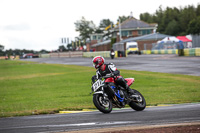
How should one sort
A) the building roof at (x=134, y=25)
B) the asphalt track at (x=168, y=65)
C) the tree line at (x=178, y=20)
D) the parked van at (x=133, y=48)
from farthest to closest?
the tree line at (x=178, y=20) → the building roof at (x=134, y=25) → the parked van at (x=133, y=48) → the asphalt track at (x=168, y=65)

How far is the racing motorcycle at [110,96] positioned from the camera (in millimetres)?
9287

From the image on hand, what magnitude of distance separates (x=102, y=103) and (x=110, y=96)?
0.35m

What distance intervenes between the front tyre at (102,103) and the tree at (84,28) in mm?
172987

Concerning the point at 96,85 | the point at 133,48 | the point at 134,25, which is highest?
the point at 134,25

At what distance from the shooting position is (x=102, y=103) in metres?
9.34

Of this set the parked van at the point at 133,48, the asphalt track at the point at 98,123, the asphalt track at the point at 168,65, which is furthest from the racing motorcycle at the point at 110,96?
the parked van at the point at 133,48

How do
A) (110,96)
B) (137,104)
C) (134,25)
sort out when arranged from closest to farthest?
(110,96)
(137,104)
(134,25)

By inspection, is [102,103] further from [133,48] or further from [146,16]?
[146,16]

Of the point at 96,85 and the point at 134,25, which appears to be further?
the point at 134,25

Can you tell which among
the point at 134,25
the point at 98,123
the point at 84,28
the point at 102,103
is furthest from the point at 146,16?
the point at 98,123

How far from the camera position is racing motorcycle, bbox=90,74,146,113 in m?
9.29

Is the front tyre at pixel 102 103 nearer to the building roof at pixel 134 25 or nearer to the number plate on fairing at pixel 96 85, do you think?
the number plate on fairing at pixel 96 85

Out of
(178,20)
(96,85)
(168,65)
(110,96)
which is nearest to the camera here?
(96,85)

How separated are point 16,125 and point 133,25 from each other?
10525cm
